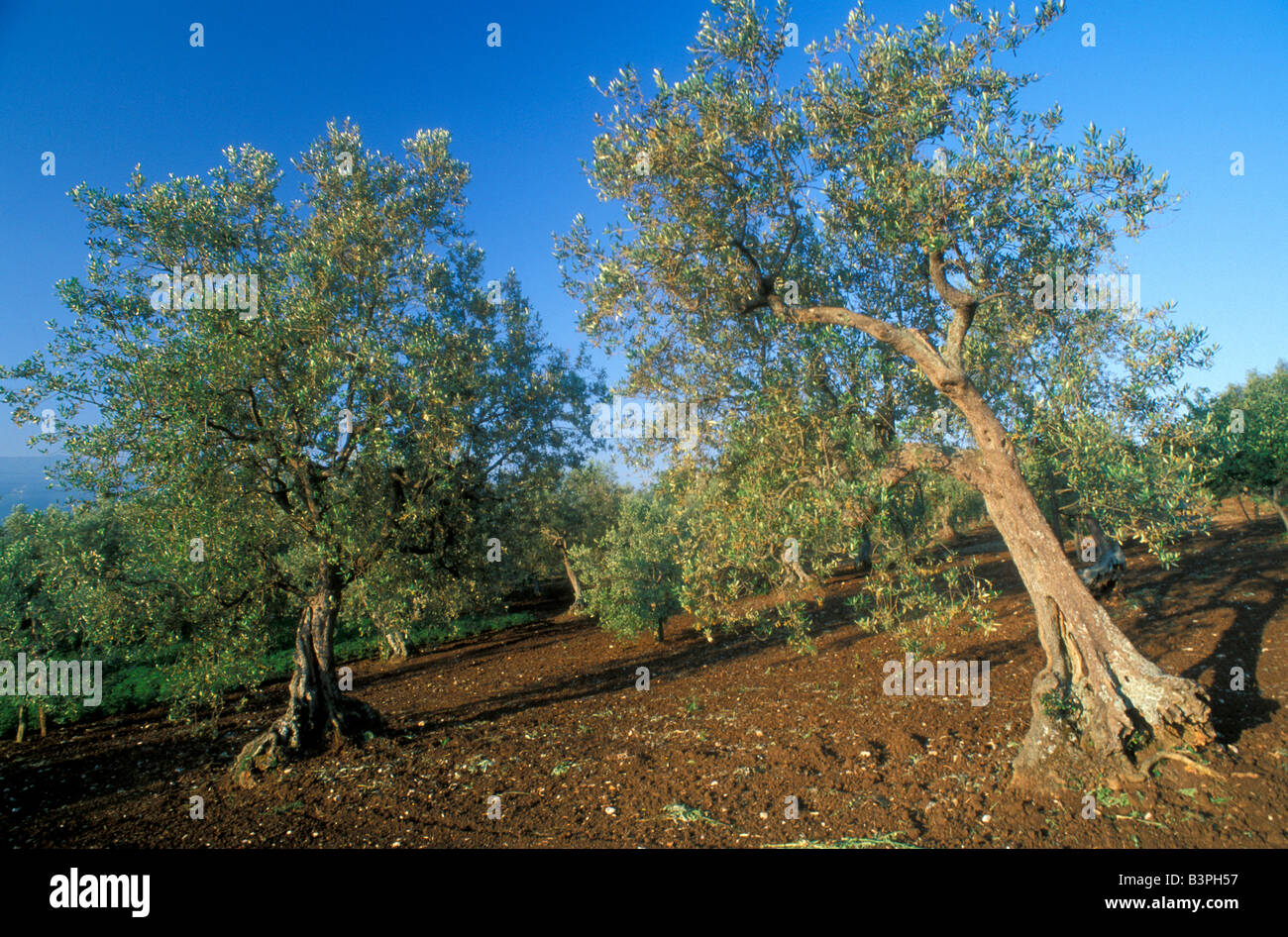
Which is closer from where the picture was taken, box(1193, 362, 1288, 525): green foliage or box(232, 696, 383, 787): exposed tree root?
box(232, 696, 383, 787): exposed tree root

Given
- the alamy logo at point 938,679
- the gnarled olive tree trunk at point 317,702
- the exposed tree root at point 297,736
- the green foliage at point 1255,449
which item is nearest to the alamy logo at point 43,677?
the gnarled olive tree trunk at point 317,702

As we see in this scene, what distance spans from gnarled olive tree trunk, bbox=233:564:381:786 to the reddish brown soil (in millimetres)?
572

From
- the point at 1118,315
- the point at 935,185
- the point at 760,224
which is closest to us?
the point at 935,185

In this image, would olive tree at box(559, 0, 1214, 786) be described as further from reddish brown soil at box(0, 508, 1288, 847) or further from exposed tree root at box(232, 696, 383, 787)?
exposed tree root at box(232, 696, 383, 787)

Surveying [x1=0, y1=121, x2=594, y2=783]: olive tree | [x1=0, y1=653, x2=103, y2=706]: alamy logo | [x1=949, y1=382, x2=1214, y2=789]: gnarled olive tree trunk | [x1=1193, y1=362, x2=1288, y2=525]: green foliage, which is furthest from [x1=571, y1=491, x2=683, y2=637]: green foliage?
[x1=1193, y1=362, x2=1288, y2=525]: green foliage

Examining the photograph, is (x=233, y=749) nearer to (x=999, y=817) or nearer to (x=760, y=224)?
(x=999, y=817)

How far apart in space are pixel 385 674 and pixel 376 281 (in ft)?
55.6

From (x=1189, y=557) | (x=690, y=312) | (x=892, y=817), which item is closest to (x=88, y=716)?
(x=690, y=312)

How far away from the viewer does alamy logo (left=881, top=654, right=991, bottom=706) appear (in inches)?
441

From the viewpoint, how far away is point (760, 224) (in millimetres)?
10938
